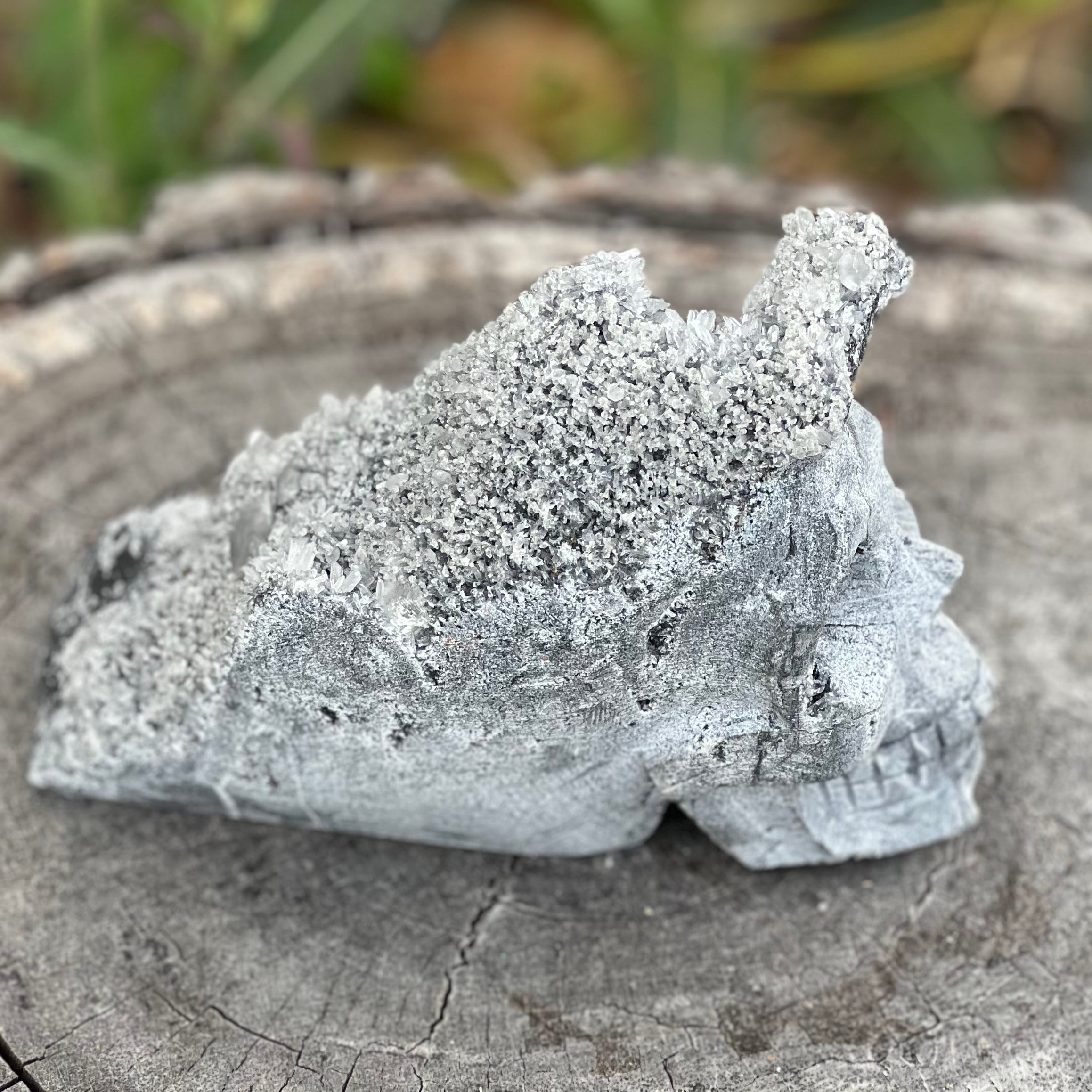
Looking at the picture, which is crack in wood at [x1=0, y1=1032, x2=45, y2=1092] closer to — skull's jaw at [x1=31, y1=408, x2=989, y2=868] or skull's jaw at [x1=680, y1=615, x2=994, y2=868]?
skull's jaw at [x1=31, y1=408, x2=989, y2=868]

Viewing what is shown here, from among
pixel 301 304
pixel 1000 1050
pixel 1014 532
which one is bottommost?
pixel 1000 1050

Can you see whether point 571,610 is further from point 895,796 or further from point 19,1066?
point 19,1066

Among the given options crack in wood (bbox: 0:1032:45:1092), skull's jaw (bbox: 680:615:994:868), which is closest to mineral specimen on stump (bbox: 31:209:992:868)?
skull's jaw (bbox: 680:615:994:868)

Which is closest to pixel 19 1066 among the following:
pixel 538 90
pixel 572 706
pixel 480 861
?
pixel 480 861

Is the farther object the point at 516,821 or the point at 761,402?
the point at 516,821

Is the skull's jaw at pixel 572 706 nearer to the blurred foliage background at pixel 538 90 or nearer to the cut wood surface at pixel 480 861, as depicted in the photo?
the cut wood surface at pixel 480 861

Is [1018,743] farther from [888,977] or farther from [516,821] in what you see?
[516,821]

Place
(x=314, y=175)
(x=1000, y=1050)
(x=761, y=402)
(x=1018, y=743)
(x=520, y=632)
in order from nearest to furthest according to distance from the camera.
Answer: (x=761, y=402) < (x=520, y=632) < (x=1000, y=1050) < (x=1018, y=743) < (x=314, y=175)

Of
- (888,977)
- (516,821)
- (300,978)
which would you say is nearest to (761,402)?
(516,821)
